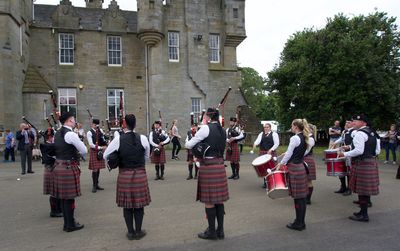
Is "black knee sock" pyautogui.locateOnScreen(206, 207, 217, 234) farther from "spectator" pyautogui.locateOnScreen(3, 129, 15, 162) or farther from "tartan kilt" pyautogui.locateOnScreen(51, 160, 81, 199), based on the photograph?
"spectator" pyautogui.locateOnScreen(3, 129, 15, 162)

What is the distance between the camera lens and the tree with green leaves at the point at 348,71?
22922mm

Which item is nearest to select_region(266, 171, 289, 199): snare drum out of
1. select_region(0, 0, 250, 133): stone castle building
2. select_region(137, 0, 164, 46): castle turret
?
Answer: select_region(0, 0, 250, 133): stone castle building

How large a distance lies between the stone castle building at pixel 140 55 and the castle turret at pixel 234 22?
71mm

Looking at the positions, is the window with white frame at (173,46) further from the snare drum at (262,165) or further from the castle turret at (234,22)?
the snare drum at (262,165)

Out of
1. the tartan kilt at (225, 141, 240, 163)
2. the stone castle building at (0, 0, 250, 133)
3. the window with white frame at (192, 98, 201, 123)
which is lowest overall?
the tartan kilt at (225, 141, 240, 163)

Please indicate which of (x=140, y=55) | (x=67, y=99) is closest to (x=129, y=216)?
(x=67, y=99)

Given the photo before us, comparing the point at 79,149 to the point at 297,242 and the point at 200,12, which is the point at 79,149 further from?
the point at 200,12

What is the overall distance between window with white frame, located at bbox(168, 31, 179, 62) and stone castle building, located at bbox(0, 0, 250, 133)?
0.03 m

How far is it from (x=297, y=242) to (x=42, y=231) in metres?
4.11

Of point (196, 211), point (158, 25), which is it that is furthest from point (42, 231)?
point (158, 25)

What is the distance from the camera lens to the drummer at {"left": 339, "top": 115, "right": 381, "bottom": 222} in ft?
19.7

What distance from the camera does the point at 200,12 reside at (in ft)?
80.0

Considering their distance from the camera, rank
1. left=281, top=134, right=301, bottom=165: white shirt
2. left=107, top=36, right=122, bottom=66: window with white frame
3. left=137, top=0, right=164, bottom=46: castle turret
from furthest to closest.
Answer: left=107, top=36, right=122, bottom=66: window with white frame, left=137, top=0, right=164, bottom=46: castle turret, left=281, top=134, right=301, bottom=165: white shirt

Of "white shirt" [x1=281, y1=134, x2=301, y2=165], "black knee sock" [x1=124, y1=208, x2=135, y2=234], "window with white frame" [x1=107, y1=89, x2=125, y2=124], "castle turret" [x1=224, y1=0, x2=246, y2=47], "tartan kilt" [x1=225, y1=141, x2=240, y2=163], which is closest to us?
"black knee sock" [x1=124, y1=208, x2=135, y2=234]
